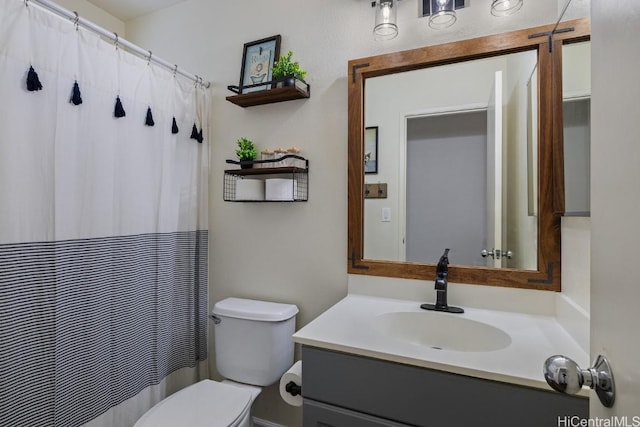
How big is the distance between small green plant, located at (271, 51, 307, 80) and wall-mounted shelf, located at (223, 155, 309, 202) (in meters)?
0.39

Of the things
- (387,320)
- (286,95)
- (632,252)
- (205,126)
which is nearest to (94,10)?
(205,126)

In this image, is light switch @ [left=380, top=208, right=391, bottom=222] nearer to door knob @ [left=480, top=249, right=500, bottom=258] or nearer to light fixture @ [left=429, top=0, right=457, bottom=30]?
door knob @ [left=480, top=249, right=500, bottom=258]

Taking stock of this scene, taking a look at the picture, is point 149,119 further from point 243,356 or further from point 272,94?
point 243,356

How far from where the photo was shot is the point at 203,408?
4.40ft

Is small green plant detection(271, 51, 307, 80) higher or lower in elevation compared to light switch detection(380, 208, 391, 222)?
Answer: higher

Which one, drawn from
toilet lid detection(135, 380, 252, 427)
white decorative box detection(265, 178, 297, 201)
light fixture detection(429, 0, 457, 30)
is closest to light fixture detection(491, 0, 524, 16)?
light fixture detection(429, 0, 457, 30)

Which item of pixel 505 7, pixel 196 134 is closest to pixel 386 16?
pixel 505 7

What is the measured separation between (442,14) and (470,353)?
128 cm

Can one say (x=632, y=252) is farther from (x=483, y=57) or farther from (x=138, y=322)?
(x=138, y=322)

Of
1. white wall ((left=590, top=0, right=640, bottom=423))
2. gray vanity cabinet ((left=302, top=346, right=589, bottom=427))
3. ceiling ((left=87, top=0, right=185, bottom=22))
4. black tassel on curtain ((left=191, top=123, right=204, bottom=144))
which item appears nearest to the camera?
white wall ((left=590, top=0, right=640, bottom=423))

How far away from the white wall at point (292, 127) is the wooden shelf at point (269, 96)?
4cm

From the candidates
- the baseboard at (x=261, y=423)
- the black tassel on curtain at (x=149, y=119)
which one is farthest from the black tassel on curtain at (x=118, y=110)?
the baseboard at (x=261, y=423)

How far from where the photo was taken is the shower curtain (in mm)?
1105

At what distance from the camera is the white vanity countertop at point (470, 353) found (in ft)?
2.78
